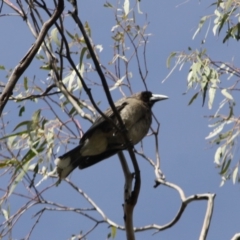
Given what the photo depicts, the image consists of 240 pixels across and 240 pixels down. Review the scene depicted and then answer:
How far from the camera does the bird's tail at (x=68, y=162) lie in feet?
13.1

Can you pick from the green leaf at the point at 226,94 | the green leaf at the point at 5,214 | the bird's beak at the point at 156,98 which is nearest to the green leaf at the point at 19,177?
the green leaf at the point at 5,214

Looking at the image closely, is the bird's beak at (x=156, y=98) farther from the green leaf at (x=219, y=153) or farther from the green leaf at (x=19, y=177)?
the green leaf at (x=19, y=177)

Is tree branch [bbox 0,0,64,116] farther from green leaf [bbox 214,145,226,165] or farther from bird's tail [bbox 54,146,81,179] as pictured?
green leaf [bbox 214,145,226,165]

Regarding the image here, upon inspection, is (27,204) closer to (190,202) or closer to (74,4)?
(190,202)

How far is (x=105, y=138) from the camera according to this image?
4.35 metres

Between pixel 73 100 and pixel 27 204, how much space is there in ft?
2.21

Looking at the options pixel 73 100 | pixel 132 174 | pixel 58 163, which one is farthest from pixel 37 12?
pixel 58 163

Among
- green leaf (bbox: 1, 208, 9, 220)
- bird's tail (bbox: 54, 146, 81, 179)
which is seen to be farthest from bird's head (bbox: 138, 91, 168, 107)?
green leaf (bbox: 1, 208, 9, 220)

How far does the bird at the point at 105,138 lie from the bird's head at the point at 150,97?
27cm

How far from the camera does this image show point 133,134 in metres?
4.23

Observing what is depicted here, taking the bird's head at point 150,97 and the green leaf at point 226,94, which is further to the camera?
the bird's head at point 150,97

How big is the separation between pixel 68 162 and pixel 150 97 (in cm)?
104

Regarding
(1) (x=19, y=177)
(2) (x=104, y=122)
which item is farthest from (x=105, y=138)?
(1) (x=19, y=177)

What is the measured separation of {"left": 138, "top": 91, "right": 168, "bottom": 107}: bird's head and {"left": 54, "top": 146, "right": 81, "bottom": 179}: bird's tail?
76 centimetres
